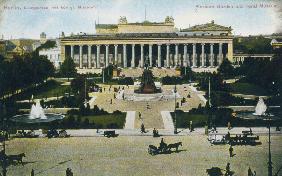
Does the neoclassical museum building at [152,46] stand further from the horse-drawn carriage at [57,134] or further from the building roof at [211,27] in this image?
the horse-drawn carriage at [57,134]

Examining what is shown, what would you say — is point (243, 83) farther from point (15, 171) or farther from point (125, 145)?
point (15, 171)

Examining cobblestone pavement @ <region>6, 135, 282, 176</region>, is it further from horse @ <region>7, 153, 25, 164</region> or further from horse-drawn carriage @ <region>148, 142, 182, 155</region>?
horse-drawn carriage @ <region>148, 142, 182, 155</region>

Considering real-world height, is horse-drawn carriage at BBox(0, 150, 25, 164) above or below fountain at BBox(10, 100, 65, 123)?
below

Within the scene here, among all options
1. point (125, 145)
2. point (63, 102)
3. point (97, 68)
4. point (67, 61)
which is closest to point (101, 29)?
point (97, 68)

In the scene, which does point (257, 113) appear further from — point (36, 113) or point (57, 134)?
point (36, 113)

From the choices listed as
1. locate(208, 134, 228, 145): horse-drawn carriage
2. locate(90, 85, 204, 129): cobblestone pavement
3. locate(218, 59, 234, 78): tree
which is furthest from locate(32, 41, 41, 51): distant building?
locate(208, 134, 228, 145): horse-drawn carriage

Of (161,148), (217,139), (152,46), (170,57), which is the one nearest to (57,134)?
(161,148)

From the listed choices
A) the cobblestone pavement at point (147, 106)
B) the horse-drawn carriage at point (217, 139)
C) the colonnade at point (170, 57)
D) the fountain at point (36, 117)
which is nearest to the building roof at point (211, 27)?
the colonnade at point (170, 57)
